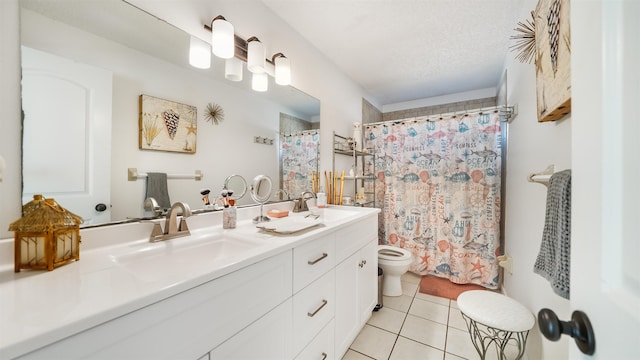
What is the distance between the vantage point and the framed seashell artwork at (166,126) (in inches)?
40.4

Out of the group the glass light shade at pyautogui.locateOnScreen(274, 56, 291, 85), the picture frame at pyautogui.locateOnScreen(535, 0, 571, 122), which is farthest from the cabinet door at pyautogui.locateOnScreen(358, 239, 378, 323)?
the glass light shade at pyautogui.locateOnScreen(274, 56, 291, 85)

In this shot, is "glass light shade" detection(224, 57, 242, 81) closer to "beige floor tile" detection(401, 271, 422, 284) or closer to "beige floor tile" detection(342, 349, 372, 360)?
"beige floor tile" detection(342, 349, 372, 360)

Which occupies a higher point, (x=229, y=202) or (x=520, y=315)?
(x=229, y=202)

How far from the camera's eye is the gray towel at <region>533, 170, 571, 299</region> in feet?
1.96

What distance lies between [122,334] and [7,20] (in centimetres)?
106

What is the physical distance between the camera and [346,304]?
142cm

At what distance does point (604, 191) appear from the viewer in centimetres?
35

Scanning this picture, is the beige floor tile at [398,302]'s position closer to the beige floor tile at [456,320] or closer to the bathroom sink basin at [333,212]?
the beige floor tile at [456,320]

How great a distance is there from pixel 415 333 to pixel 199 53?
2.32 metres

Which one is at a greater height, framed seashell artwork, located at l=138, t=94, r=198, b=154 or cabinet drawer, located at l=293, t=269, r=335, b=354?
framed seashell artwork, located at l=138, t=94, r=198, b=154

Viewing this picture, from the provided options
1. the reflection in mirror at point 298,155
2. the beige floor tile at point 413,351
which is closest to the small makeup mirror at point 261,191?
the reflection in mirror at point 298,155

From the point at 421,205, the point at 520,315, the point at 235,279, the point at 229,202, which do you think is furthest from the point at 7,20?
the point at 421,205

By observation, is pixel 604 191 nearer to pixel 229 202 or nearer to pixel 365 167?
pixel 229 202

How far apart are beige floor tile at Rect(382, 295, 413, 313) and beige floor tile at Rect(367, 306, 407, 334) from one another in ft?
0.18
